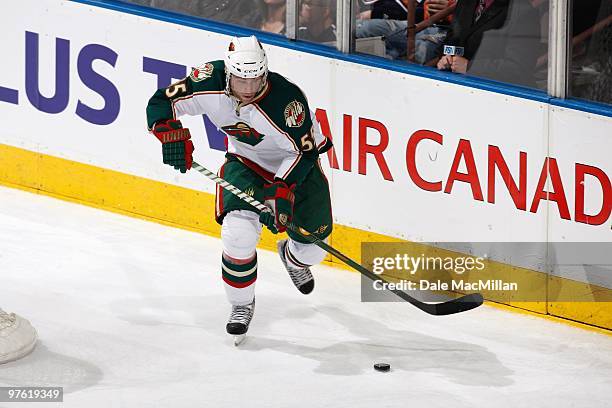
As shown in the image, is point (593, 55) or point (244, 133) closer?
point (244, 133)

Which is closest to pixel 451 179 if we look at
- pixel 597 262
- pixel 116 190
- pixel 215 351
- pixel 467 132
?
pixel 467 132

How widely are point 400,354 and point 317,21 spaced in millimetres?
1565

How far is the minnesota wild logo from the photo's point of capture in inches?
222

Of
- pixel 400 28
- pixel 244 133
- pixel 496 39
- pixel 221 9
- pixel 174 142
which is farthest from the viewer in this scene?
pixel 221 9

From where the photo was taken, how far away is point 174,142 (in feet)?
18.1

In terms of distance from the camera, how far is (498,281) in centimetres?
615

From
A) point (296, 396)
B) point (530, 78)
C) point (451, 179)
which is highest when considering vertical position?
point (530, 78)

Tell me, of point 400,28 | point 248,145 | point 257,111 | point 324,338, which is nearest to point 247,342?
point 324,338

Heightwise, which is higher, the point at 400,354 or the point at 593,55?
the point at 593,55

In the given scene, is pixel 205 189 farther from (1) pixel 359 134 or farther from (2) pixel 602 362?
(2) pixel 602 362

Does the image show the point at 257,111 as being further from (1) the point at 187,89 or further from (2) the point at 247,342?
(2) the point at 247,342

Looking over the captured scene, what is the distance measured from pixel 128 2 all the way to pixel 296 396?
2.47 m

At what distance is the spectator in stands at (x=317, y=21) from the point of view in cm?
651

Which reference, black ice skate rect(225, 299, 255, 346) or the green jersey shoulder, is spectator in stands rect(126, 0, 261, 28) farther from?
black ice skate rect(225, 299, 255, 346)
